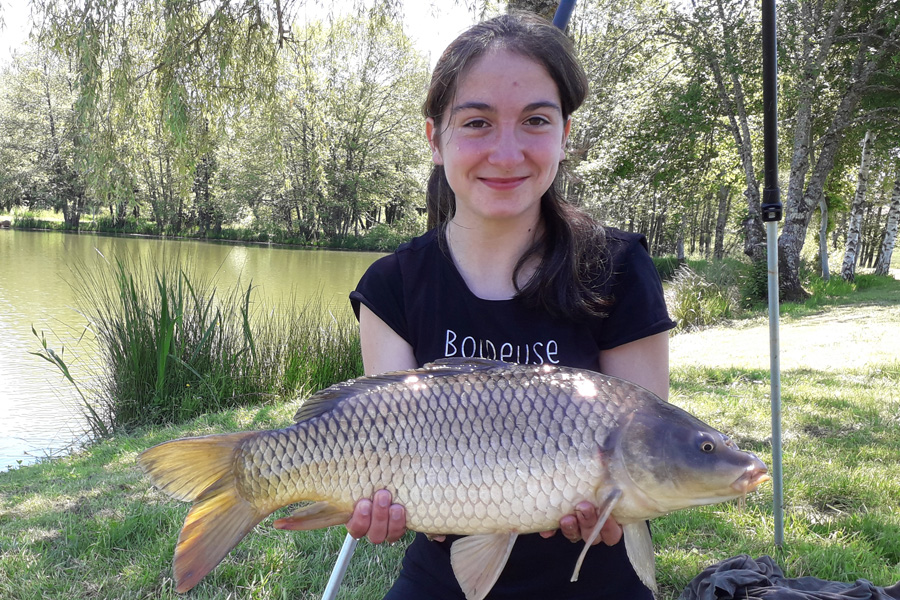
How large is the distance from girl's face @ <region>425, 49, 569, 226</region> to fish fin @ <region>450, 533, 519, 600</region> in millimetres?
807

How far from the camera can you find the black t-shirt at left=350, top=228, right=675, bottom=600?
1622 mm

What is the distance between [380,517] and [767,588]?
1327 mm

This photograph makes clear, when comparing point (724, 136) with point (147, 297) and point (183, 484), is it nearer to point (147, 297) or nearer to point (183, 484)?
point (147, 297)

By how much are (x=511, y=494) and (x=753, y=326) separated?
10.7 metres

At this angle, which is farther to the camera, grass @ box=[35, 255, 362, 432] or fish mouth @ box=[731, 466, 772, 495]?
grass @ box=[35, 255, 362, 432]

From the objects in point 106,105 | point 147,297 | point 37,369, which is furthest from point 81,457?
point 37,369

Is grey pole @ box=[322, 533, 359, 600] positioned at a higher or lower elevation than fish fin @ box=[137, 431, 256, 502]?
lower

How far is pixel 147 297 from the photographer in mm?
6055

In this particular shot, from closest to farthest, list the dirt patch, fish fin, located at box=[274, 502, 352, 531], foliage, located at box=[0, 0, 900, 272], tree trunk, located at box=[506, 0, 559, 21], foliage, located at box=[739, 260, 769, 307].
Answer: fish fin, located at box=[274, 502, 352, 531], tree trunk, located at box=[506, 0, 559, 21], foliage, located at box=[0, 0, 900, 272], the dirt patch, foliage, located at box=[739, 260, 769, 307]

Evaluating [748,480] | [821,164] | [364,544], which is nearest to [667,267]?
[821,164]

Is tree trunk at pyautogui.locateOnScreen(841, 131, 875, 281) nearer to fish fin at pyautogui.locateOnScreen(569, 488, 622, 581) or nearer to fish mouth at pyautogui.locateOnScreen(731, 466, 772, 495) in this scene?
fish mouth at pyautogui.locateOnScreen(731, 466, 772, 495)

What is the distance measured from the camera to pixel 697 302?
12.2 metres

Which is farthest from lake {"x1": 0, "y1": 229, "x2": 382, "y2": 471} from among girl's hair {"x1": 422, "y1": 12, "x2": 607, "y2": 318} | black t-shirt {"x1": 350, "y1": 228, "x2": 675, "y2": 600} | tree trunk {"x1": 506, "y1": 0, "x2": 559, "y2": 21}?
girl's hair {"x1": 422, "y1": 12, "x2": 607, "y2": 318}

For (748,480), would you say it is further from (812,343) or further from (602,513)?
(812,343)
